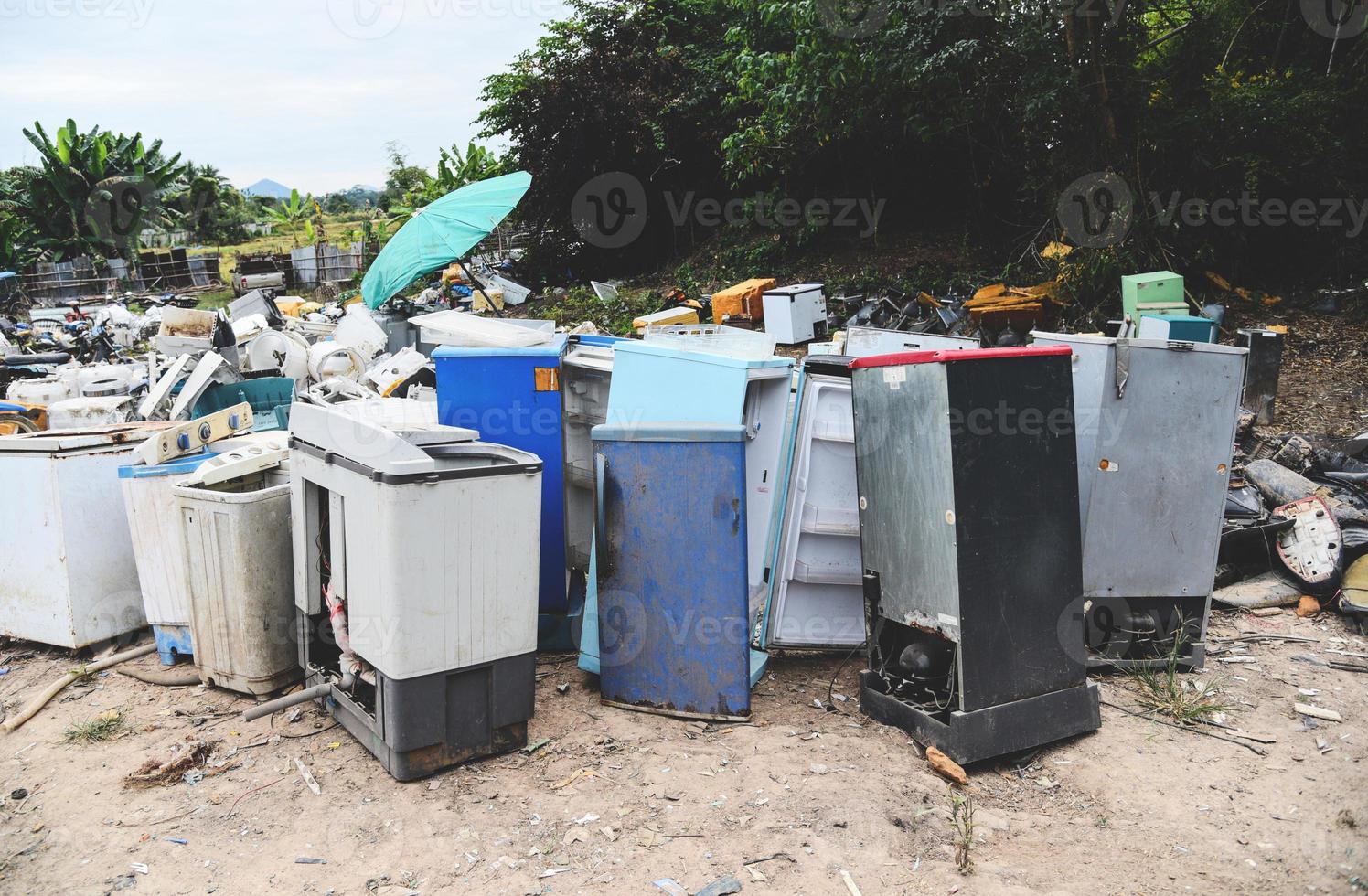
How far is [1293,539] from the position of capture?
4.40 meters

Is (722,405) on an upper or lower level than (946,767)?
upper

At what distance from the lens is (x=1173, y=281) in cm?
770

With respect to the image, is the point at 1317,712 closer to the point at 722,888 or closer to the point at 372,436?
the point at 722,888

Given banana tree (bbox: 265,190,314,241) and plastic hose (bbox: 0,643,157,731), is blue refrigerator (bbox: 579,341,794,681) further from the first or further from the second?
banana tree (bbox: 265,190,314,241)

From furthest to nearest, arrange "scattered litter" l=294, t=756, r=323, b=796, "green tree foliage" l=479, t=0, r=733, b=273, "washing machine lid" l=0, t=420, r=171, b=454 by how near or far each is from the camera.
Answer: "green tree foliage" l=479, t=0, r=733, b=273, "washing machine lid" l=0, t=420, r=171, b=454, "scattered litter" l=294, t=756, r=323, b=796

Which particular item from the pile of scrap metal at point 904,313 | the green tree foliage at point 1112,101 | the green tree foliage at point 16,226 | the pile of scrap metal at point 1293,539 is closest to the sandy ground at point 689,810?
the pile of scrap metal at point 1293,539

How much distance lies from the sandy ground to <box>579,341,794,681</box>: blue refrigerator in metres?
0.45

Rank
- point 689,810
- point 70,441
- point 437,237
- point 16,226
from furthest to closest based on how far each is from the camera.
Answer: point 16,226 → point 437,237 → point 70,441 → point 689,810

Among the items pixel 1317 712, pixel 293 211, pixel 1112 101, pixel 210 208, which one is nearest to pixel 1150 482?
pixel 1317 712

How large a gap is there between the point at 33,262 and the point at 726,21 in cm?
1927

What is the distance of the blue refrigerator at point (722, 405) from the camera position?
3.38 meters

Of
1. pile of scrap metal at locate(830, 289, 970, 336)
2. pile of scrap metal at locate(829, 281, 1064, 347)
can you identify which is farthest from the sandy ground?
pile of scrap metal at locate(830, 289, 970, 336)

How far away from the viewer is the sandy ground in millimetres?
2402

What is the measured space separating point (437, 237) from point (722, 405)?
14.9 ft
